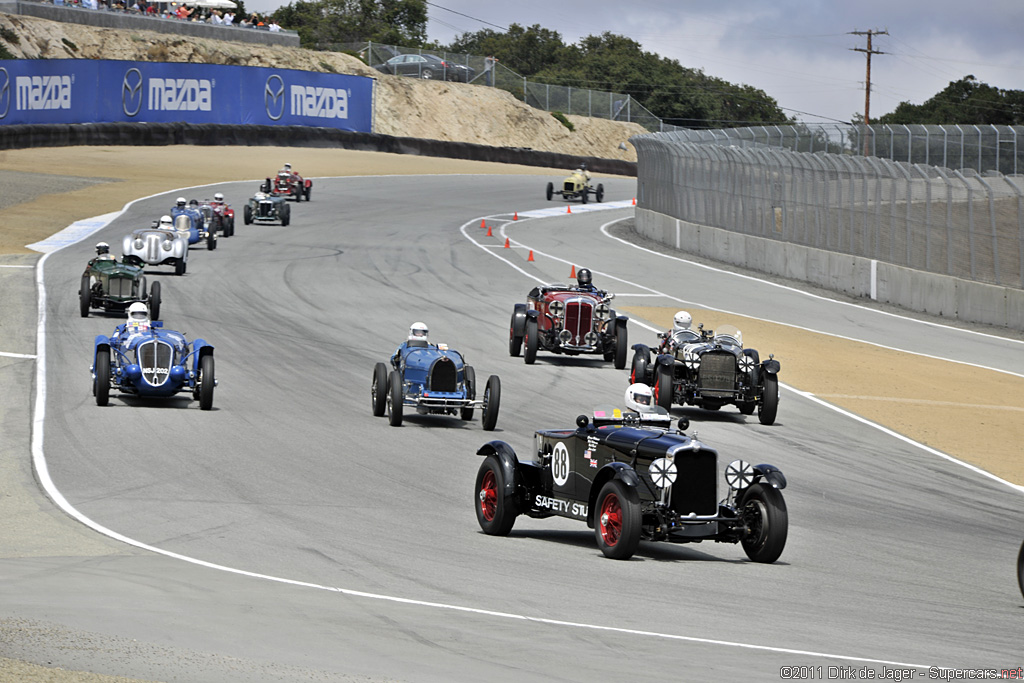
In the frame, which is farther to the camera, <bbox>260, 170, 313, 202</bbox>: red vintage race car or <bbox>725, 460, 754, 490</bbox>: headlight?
<bbox>260, 170, 313, 202</bbox>: red vintage race car

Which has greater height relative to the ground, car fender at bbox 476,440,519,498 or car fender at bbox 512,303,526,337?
car fender at bbox 512,303,526,337

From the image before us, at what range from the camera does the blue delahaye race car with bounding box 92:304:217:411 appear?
18.9m

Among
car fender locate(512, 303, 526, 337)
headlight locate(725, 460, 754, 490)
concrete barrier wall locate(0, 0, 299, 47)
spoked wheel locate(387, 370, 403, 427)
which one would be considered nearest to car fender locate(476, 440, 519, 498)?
headlight locate(725, 460, 754, 490)

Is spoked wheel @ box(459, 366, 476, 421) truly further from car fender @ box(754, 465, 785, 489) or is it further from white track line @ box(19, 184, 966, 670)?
car fender @ box(754, 465, 785, 489)

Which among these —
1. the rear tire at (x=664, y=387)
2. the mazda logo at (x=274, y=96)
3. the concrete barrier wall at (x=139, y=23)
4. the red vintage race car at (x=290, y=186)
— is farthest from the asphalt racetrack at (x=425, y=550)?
the concrete barrier wall at (x=139, y=23)

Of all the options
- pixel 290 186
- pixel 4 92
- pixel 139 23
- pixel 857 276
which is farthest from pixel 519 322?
pixel 139 23

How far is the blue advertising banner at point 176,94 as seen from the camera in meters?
59.3

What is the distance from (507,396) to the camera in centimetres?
2195

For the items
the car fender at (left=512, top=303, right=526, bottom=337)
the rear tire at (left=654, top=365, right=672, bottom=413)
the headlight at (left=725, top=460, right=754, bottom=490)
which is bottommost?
the rear tire at (left=654, top=365, right=672, bottom=413)

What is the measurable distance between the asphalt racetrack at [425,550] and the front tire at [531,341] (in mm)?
247

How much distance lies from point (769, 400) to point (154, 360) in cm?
915

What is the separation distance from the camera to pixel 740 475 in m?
11.7

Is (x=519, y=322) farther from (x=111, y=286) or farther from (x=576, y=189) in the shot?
(x=576, y=189)

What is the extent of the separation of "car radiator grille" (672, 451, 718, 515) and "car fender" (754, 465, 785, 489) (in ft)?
1.33
